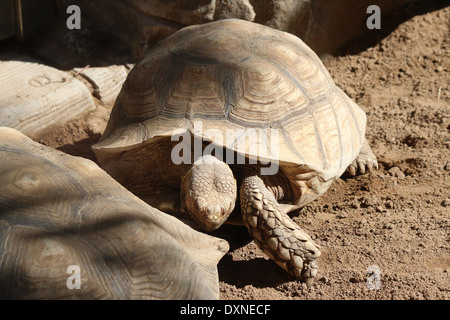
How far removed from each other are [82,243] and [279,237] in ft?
3.63

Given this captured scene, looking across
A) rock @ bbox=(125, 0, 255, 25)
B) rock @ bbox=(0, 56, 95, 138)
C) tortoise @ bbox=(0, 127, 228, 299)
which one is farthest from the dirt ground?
rock @ bbox=(125, 0, 255, 25)

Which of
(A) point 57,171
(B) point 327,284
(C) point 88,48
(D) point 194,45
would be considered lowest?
(B) point 327,284

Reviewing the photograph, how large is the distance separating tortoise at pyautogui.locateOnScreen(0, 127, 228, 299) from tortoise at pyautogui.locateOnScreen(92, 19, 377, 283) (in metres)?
0.52

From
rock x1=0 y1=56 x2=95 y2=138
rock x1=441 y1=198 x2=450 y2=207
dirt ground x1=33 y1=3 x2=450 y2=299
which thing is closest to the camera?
dirt ground x1=33 y1=3 x2=450 y2=299

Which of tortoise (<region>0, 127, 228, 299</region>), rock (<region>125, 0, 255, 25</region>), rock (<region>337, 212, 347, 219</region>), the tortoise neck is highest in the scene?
rock (<region>125, 0, 255, 25</region>)

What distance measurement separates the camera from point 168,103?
9.29 feet

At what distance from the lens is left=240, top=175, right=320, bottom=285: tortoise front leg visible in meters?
2.54

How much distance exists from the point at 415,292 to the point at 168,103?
1603 mm

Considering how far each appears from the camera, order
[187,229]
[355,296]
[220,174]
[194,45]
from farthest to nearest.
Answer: [194,45] < [220,174] < [355,296] < [187,229]

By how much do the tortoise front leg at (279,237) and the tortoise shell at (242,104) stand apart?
0.78 ft

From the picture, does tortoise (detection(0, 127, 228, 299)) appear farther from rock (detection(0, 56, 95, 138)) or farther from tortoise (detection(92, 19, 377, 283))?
rock (detection(0, 56, 95, 138))

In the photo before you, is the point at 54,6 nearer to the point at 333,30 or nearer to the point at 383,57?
the point at 333,30

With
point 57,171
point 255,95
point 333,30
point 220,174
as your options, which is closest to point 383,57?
point 333,30
